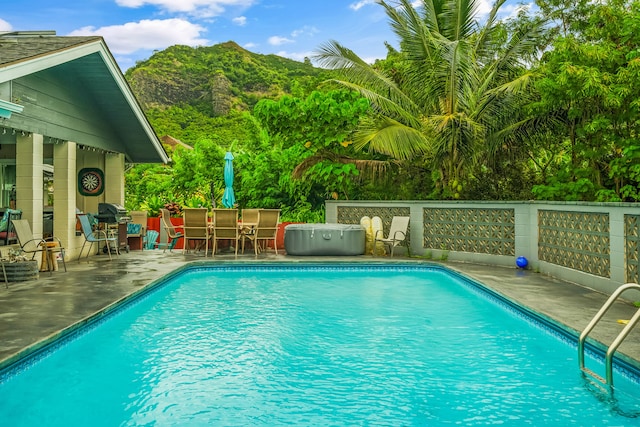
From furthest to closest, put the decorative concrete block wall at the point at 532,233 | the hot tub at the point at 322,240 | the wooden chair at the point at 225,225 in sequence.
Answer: the hot tub at the point at 322,240
the wooden chair at the point at 225,225
the decorative concrete block wall at the point at 532,233

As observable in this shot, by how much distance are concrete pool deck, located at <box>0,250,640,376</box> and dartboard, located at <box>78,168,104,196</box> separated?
9.79ft

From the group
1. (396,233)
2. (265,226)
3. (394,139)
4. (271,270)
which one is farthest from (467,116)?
(271,270)

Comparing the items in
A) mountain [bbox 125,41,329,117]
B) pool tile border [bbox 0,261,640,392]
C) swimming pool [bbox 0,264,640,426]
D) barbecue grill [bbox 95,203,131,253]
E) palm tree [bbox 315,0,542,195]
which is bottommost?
swimming pool [bbox 0,264,640,426]

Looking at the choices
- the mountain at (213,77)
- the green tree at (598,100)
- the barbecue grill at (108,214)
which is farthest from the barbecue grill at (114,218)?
the mountain at (213,77)

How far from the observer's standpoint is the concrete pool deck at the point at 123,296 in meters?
4.90

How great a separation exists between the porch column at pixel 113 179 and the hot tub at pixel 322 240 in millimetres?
4700

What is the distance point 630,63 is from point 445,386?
7.70 meters

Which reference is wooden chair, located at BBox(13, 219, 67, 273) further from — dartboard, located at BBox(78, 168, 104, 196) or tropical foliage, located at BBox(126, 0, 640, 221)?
tropical foliage, located at BBox(126, 0, 640, 221)

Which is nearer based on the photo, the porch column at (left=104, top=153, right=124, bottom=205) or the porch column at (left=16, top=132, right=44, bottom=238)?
the porch column at (left=16, top=132, right=44, bottom=238)

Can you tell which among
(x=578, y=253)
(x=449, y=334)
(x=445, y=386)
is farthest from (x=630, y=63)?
(x=445, y=386)

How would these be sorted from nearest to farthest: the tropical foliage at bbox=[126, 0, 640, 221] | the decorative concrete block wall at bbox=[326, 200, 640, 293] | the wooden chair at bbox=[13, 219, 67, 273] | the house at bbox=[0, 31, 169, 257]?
the decorative concrete block wall at bbox=[326, 200, 640, 293] < the wooden chair at bbox=[13, 219, 67, 273] < the house at bbox=[0, 31, 169, 257] < the tropical foliage at bbox=[126, 0, 640, 221]

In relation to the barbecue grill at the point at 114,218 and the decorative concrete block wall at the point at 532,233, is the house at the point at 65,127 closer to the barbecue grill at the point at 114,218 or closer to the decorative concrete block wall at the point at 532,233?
the barbecue grill at the point at 114,218

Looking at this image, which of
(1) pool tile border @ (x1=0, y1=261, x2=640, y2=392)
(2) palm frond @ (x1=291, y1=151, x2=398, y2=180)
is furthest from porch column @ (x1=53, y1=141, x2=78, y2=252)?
(2) palm frond @ (x1=291, y1=151, x2=398, y2=180)

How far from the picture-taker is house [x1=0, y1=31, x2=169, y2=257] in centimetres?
877
